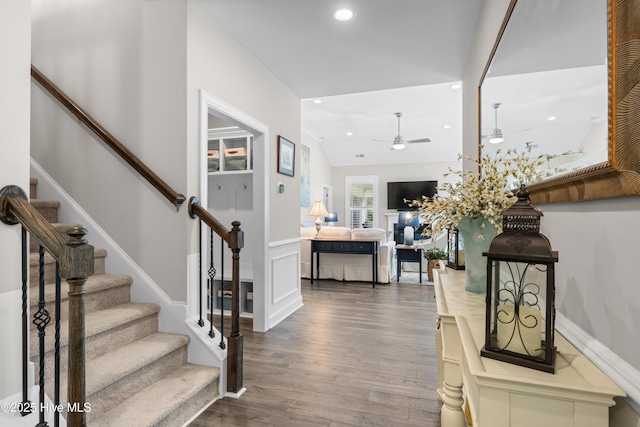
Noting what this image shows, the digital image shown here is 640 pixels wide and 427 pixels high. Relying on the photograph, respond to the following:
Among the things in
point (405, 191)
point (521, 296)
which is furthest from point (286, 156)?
point (405, 191)

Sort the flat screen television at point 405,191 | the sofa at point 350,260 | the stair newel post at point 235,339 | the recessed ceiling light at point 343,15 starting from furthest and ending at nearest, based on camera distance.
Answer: the flat screen television at point 405,191 → the sofa at point 350,260 → the recessed ceiling light at point 343,15 → the stair newel post at point 235,339

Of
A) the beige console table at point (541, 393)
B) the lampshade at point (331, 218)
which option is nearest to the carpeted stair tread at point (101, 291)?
the beige console table at point (541, 393)

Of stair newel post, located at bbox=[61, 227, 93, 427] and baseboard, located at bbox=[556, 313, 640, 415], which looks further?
stair newel post, located at bbox=[61, 227, 93, 427]

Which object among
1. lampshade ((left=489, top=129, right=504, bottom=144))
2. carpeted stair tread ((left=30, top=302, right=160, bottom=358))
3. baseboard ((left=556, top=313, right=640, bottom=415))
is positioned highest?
lampshade ((left=489, top=129, right=504, bottom=144))

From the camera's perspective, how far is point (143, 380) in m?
1.94

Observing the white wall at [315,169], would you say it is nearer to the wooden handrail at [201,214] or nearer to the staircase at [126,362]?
the wooden handrail at [201,214]

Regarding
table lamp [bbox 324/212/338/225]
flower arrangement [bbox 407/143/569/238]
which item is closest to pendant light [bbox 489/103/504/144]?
flower arrangement [bbox 407/143/569/238]

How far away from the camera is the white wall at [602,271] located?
0.69m

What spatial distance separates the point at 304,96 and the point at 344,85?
2.04 feet

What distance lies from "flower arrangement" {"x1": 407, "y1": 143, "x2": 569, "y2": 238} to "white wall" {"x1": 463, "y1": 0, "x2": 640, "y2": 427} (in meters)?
0.15

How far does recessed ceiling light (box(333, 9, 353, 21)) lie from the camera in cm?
247

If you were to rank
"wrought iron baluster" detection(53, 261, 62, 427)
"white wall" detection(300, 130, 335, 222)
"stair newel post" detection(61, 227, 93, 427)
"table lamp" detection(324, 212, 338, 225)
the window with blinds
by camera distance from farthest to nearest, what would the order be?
the window with blinds → "table lamp" detection(324, 212, 338, 225) → "white wall" detection(300, 130, 335, 222) → "wrought iron baluster" detection(53, 261, 62, 427) → "stair newel post" detection(61, 227, 93, 427)

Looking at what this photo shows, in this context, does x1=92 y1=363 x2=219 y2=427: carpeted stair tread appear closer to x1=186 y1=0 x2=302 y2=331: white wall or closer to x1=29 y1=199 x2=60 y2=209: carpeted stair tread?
x1=186 y1=0 x2=302 y2=331: white wall

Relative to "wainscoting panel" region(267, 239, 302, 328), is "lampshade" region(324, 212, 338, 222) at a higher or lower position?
higher
